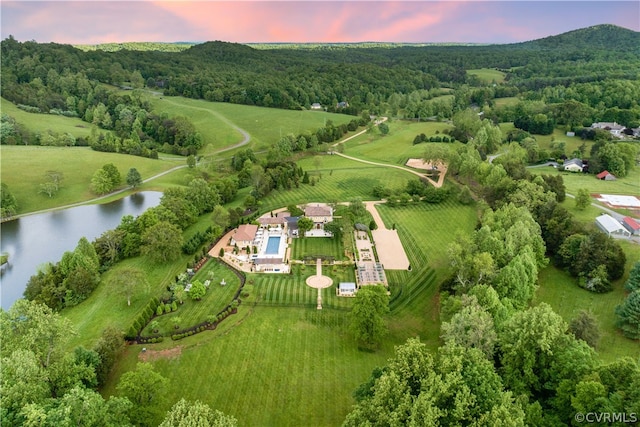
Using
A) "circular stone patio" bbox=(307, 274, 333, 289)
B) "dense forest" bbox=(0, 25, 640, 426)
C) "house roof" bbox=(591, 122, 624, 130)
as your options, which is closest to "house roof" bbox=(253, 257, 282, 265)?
"circular stone patio" bbox=(307, 274, 333, 289)

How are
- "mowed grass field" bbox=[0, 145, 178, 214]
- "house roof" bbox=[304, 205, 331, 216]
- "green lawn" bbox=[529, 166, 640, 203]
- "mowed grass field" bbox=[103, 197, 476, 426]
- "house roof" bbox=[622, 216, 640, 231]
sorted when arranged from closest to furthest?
"mowed grass field" bbox=[103, 197, 476, 426] → "house roof" bbox=[622, 216, 640, 231] → "house roof" bbox=[304, 205, 331, 216] → "green lawn" bbox=[529, 166, 640, 203] → "mowed grass field" bbox=[0, 145, 178, 214]

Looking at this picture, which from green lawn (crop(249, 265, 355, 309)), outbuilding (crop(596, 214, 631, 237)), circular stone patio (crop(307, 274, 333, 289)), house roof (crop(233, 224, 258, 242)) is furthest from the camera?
house roof (crop(233, 224, 258, 242))

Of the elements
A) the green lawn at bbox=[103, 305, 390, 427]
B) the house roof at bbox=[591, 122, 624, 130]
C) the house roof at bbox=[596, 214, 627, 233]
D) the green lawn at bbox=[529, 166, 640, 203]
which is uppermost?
the house roof at bbox=[591, 122, 624, 130]

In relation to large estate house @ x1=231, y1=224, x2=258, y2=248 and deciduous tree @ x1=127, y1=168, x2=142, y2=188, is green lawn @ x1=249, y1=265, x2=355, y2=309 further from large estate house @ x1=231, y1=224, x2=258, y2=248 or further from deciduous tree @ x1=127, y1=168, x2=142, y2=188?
deciduous tree @ x1=127, y1=168, x2=142, y2=188

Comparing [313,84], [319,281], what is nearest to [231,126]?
[313,84]

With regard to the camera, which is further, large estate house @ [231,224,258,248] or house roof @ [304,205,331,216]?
house roof @ [304,205,331,216]

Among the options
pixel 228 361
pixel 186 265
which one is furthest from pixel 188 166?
pixel 228 361
